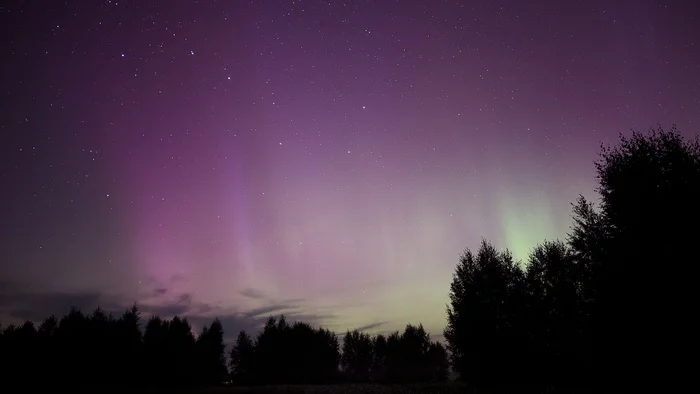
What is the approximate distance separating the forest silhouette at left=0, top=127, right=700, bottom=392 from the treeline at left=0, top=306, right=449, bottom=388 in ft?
0.71

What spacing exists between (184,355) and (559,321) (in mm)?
67148

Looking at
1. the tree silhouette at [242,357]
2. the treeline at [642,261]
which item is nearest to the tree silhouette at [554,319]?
the treeline at [642,261]

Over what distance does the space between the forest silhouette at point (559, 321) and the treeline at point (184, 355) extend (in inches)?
8.5

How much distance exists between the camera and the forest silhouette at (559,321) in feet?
42.7

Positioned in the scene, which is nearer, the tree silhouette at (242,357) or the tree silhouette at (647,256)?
the tree silhouette at (647,256)

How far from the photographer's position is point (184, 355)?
6881 centimetres

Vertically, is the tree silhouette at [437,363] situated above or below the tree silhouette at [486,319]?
below

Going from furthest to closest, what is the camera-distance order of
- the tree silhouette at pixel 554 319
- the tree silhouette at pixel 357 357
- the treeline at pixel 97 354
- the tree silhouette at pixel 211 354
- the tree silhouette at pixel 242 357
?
the tree silhouette at pixel 357 357 → the tree silhouette at pixel 242 357 → the tree silhouette at pixel 211 354 → the treeline at pixel 97 354 → the tree silhouette at pixel 554 319

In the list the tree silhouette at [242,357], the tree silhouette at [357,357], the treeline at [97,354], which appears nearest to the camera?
the treeline at [97,354]

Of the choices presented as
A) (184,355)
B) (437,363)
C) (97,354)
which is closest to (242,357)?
(184,355)

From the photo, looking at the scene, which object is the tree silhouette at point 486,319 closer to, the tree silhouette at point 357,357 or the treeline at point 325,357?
the treeline at point 325,357

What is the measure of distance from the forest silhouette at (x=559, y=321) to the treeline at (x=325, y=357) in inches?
49.8

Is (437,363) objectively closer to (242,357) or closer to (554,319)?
(242,357)

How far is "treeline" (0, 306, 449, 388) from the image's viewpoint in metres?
51.2
